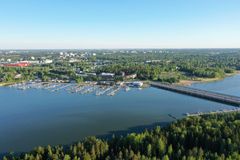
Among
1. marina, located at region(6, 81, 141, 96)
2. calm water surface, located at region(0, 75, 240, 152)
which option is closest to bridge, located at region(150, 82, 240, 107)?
calm water surface, located at region(0, 75, 240, 152)

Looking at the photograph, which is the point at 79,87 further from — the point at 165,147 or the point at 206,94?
the point at 165,147

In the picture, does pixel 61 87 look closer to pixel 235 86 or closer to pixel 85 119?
pixel 85 119

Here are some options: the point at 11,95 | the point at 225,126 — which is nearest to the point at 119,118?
the point at 225,126

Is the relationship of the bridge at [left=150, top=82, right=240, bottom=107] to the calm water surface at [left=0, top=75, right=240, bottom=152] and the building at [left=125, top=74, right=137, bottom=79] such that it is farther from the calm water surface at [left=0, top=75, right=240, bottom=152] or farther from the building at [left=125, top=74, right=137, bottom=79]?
the building at [left=125, top=74, right=137, bottom=79]

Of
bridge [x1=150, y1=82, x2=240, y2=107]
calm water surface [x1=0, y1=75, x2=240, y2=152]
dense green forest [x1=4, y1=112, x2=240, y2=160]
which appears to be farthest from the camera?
bridge [x1=150, y1=82, x2=240, y2=107]

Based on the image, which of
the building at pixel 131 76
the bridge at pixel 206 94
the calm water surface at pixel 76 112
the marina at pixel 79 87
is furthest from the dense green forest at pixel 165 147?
the building at pixel 131 76
